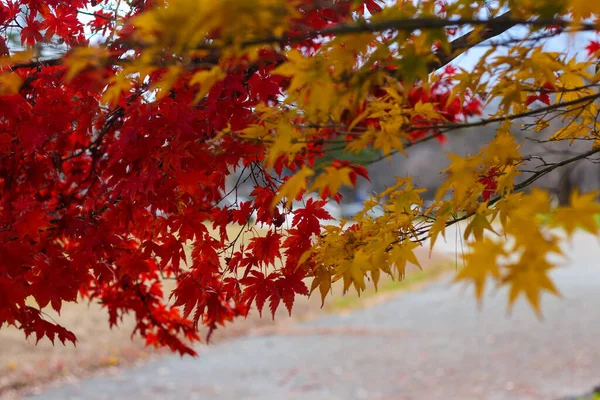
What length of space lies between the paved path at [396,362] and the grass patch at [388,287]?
0.66 metres

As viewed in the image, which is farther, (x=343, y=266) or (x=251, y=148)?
(x=251, y=148)

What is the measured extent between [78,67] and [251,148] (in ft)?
3.02

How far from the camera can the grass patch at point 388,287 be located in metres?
9.88

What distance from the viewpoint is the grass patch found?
9883 millimetres

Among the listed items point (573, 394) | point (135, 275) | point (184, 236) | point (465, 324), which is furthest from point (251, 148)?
point (465, 324)

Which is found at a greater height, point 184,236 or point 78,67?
point 78,67

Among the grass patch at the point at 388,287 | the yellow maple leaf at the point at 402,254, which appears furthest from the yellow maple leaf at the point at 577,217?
the grass patch at the point at 388,287

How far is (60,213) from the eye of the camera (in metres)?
2.79

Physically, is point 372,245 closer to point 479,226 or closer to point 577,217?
point 479,226

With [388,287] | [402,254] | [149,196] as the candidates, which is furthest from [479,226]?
[388,287]

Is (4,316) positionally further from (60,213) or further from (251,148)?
(251,148)

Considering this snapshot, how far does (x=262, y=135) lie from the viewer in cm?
172

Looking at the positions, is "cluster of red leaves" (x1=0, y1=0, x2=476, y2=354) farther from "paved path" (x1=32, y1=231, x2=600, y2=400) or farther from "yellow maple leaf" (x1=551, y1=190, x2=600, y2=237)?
"paved path" (x1=32, y1=231, x2=600, y2=400)

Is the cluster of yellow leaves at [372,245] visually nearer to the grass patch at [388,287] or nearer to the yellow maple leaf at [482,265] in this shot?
the yellow maple leaf at [482,265]
